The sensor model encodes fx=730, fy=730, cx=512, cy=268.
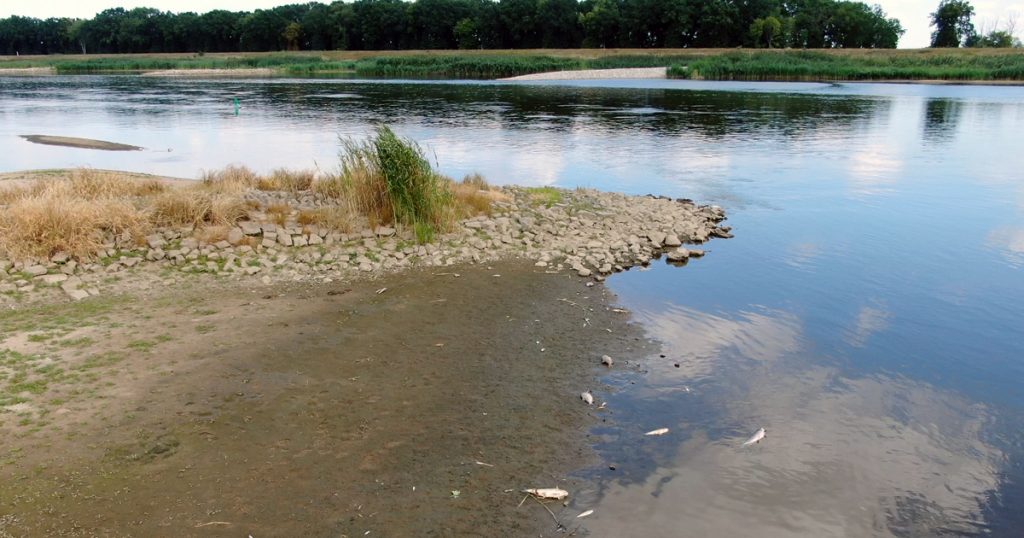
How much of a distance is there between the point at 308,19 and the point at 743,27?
289 feet

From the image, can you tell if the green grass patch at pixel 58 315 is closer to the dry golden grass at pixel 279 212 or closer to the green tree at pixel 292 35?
the dry golden grass at pixel 279 212

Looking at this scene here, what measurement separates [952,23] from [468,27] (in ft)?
278

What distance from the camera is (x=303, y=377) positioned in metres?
8.41

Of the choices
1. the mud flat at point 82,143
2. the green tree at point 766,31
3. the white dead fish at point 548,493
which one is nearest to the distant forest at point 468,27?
the green tree at point 766,31

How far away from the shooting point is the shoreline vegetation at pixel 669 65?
8294 cm

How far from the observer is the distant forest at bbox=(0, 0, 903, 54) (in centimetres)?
12700

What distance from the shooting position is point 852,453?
24.4 feet

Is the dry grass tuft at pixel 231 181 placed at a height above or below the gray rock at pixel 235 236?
above

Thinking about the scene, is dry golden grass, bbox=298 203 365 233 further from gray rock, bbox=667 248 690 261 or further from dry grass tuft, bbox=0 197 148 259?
gray rock, bbox=667 248 690 261

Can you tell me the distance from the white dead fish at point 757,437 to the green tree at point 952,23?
135 m

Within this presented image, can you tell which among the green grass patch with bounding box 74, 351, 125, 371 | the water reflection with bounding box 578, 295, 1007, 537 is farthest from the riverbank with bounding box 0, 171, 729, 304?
the water reflection with bounding box 578, 295, 1007, 537

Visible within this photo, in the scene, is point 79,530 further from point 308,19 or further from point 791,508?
point 308,19

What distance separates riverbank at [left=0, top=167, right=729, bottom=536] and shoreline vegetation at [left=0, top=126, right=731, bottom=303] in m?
0.07

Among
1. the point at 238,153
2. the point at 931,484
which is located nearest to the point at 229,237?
the point at 931,484
